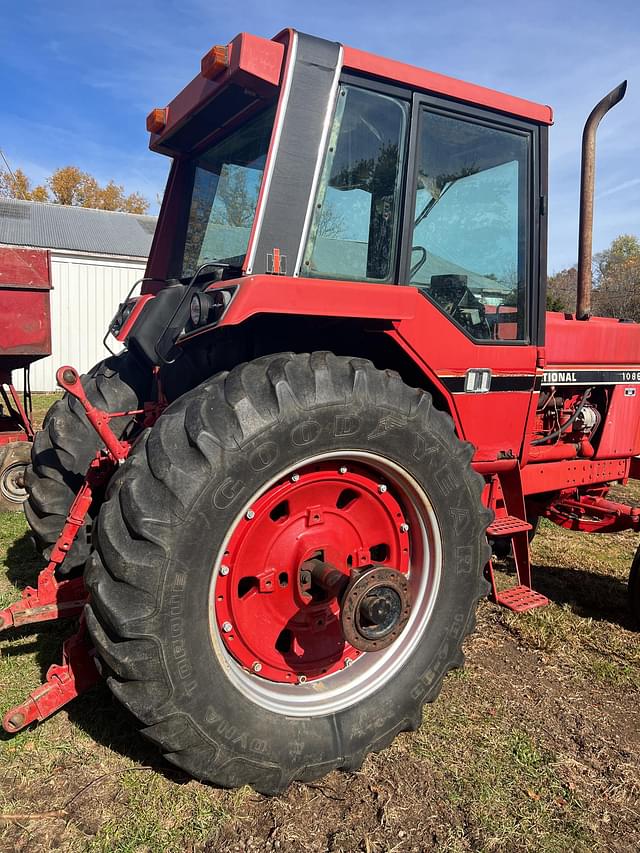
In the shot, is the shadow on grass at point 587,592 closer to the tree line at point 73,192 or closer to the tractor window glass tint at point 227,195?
the tractor window glass tint at point 227,195

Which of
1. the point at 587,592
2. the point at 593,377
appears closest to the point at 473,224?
the point at 593,377

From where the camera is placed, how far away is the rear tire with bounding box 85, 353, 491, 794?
6.30 ft

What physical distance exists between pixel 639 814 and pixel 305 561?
1415 mm

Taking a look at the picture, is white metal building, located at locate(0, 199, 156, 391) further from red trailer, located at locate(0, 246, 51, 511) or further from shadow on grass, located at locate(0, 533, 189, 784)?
shadow on grass, located at locate(0, 533, 189, 784)

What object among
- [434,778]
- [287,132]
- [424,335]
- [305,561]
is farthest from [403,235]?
[434,778]

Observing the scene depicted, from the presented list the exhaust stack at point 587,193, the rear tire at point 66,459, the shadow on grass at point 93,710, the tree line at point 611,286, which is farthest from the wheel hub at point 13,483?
the tree line at point 611,286

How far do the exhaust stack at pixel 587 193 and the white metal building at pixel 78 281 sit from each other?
45.0 feet

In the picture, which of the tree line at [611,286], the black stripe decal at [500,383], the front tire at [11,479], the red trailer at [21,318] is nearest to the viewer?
the black stripe decal at [500,383]

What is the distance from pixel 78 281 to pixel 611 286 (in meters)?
21.8

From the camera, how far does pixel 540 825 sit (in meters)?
2.08

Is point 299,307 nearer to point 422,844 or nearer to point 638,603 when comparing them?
point 422,844

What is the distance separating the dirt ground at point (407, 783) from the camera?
1982 millimetres

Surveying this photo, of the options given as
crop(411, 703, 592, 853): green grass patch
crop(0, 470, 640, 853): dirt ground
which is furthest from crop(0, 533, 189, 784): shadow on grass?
crop(411, 703, 592, 853): green grass patch

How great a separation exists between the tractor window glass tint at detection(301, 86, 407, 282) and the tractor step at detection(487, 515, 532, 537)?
130 centimetres
